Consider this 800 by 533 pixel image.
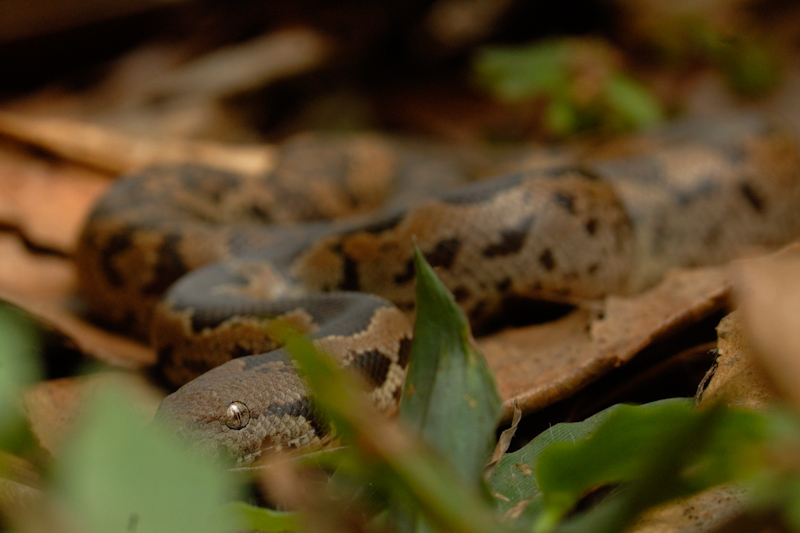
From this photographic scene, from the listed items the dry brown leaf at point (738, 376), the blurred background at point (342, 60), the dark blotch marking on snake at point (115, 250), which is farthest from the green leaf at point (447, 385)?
the blurred background at point (342, 60)

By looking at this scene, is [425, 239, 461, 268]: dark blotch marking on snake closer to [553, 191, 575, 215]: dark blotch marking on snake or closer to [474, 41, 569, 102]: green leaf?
[553, 191, 575, 215]: dark blotch marking on snake

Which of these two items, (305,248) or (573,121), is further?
(573,121)

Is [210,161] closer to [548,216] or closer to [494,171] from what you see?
[494,171]

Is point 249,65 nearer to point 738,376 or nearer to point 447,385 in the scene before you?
point 738,376

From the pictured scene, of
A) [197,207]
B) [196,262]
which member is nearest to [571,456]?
[196,262]

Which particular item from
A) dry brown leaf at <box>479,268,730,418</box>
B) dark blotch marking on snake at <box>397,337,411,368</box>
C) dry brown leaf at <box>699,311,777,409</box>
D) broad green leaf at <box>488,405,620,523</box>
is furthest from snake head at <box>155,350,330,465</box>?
dry brown leaf at <box>699,311,777,409</box>

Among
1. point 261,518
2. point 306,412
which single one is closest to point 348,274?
point 306,412

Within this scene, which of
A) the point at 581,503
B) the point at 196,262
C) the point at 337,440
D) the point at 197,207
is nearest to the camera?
the point at 581,503
